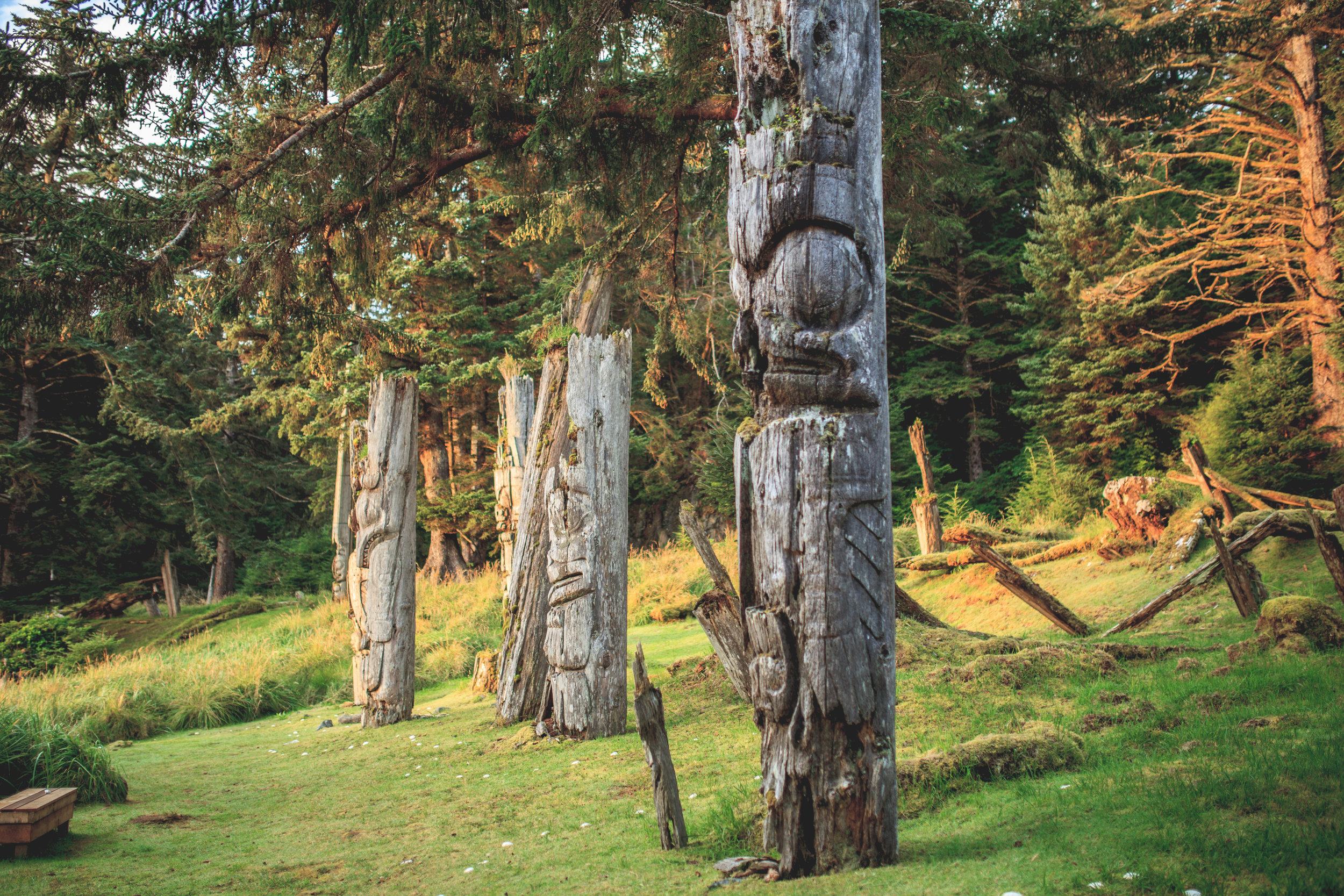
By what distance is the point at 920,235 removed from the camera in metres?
9.83

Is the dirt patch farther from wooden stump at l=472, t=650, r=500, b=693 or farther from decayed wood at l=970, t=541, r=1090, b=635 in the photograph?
decayed wood at l=970, t=541, r=1090, b=635

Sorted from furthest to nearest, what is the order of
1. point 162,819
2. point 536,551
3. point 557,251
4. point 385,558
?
point 557,251 → point 385,558 → point 536,551 → point 162,819

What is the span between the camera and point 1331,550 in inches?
257

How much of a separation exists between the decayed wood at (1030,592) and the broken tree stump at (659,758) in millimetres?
5180

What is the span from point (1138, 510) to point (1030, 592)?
394 centimetres

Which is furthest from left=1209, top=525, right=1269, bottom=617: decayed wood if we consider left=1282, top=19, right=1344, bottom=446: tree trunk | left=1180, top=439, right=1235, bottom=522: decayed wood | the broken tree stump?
left=1282, top=19, right=1344, bottom=446: tree trunk

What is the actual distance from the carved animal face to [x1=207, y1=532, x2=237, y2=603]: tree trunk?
77.2 ft

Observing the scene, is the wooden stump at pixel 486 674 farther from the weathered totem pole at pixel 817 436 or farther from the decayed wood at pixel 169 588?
the decayed wood at pixel 169 588

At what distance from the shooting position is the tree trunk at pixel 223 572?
27328 millimetres

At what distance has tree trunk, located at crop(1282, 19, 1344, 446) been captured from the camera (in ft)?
48.2

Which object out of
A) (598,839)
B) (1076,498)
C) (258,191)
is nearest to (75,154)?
(258,191)

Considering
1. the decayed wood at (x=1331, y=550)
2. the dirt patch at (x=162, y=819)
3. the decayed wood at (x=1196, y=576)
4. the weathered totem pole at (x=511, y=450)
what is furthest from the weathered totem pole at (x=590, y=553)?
the decayed wood at (x=1331, y=550)

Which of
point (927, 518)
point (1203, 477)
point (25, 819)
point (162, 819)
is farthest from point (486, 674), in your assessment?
point (1203, 477)

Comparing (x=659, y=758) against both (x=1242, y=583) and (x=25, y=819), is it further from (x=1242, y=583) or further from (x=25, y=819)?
(x=1242, y=583)
